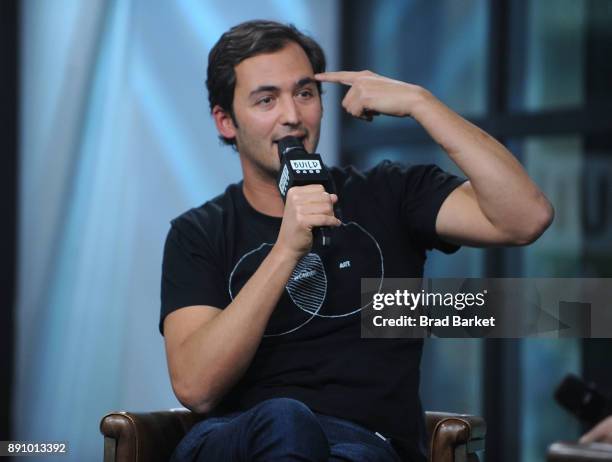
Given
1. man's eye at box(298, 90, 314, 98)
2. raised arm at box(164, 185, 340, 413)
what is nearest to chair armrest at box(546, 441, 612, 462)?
raised arm at box(164, 185, 340, 413)

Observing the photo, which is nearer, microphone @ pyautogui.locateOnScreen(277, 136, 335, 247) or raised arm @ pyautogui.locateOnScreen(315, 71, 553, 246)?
microphone @ pyautogui.locateOnScreen(277, 136, 335, 247)

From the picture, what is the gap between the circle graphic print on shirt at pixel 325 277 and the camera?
1947mm

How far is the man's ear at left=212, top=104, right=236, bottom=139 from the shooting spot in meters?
2.17

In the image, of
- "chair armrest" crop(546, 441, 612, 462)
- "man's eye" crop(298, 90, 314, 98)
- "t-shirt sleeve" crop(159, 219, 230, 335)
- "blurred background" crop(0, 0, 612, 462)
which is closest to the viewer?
"chair armrest" crop(546, 441, 612, 462)

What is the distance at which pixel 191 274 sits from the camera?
1961mm

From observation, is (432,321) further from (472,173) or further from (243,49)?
(243,49)

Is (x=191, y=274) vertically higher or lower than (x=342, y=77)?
lower

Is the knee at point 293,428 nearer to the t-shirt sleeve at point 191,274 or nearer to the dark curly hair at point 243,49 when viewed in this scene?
the t-shirt sleeve at point 191,274

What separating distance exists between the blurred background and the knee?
233 cm

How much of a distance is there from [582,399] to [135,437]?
1.11 m

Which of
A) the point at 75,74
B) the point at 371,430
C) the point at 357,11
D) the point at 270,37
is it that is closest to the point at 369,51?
the point at 357,11

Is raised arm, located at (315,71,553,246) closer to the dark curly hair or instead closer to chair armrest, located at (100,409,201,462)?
the dark curly hair

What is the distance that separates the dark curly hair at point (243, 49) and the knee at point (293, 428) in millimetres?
750

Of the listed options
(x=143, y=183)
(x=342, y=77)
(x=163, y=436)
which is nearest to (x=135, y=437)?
(x=163, y=436)
